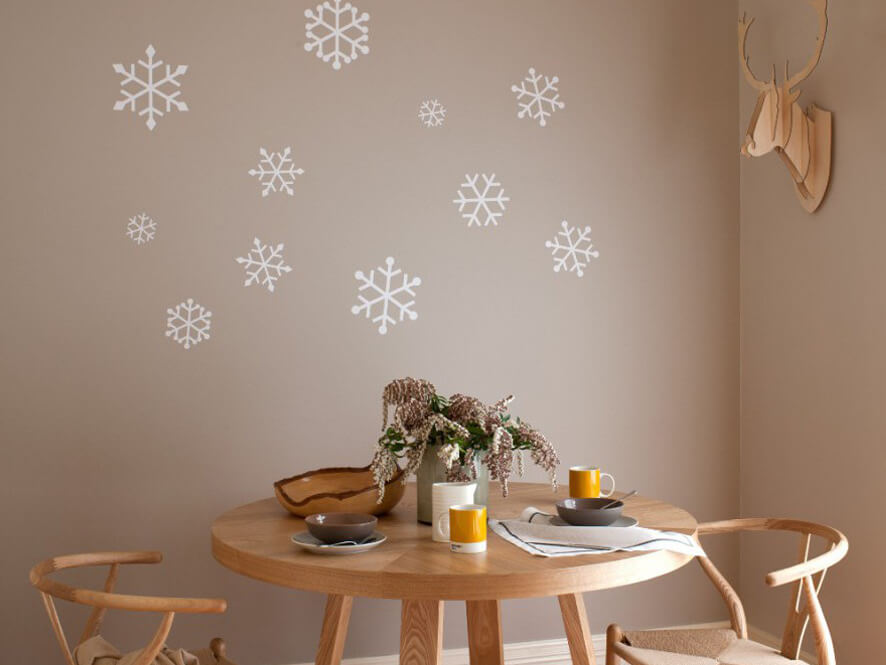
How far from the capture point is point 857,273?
2.79 m

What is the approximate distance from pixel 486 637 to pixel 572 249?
145cm

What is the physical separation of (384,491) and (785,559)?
162 cm

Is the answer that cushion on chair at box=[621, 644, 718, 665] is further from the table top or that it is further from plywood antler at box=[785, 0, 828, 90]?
plywood antler at box=[785, 0, 828, 90]

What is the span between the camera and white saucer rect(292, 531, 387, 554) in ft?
6.01

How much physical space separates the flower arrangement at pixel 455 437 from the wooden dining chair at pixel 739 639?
1.48 ft

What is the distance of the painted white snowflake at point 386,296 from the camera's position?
301 centimetres

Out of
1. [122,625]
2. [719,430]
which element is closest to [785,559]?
[719,430]

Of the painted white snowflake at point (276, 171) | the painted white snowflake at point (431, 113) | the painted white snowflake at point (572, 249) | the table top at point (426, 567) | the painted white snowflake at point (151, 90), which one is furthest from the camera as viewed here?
the painted white snowflake at point (572, 249)

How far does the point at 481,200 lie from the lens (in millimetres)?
3115

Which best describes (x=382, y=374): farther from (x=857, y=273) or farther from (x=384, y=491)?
(x=857, y=273)

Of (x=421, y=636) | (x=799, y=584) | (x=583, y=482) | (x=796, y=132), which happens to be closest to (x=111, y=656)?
(x=421, y=636)

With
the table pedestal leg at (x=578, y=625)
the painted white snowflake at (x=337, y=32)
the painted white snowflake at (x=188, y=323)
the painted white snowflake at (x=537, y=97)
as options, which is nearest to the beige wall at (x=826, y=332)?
the painted white snowflake at (x=537, y=97)

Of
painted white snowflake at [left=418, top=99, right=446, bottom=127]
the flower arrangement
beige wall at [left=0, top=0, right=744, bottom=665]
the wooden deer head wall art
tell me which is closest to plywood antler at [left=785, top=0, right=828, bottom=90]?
the wooden deer head wall art

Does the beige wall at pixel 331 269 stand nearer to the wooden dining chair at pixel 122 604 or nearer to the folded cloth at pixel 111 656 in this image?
the wooden dining chair at pixel 122 604
